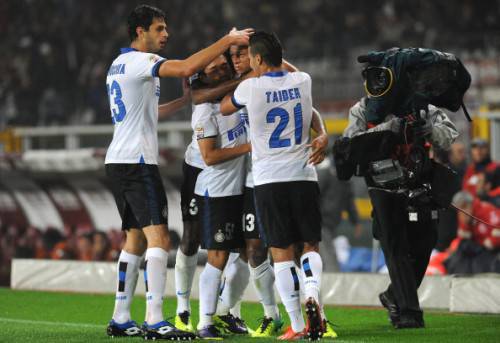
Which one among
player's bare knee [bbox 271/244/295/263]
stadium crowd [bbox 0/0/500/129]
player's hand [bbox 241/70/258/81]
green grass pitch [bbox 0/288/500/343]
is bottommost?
green grass pitch [bbox 0/288/500/343]

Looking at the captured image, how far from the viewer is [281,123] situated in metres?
5.77

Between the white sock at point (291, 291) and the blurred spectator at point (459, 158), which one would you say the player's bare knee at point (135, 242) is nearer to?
the white sock at point (291, 291)

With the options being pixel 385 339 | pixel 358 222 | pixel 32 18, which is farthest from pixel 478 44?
pixel 385 339

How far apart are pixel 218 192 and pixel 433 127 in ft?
4.60

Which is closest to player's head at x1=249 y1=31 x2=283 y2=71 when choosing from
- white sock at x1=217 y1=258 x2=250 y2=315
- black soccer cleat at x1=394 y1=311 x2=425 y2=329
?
white sock at x1=217 y1=258 x2=250 y2=315

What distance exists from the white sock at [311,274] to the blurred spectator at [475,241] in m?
4.03

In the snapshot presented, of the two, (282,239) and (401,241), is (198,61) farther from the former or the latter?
(401,241)

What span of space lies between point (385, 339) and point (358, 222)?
520 cm

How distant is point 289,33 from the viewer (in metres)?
20.6

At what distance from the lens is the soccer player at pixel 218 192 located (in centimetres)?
615

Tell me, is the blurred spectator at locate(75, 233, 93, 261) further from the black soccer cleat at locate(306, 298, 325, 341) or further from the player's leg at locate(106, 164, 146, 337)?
the black soccer cleat at locate(306, 298, 325, 341)

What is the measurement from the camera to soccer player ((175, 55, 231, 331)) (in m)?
6.50

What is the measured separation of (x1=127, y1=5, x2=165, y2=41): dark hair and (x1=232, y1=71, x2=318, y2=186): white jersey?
69cm

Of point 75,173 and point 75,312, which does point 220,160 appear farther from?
point 75,173
